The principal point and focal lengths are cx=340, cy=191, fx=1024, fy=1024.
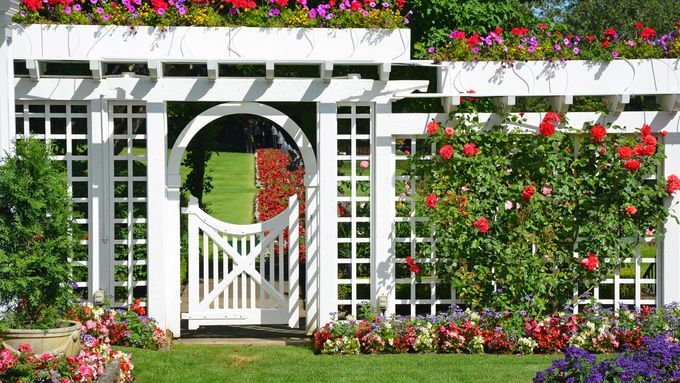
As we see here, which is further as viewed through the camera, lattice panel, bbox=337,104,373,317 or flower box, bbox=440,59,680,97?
flower box, bbox=440,59,680,97

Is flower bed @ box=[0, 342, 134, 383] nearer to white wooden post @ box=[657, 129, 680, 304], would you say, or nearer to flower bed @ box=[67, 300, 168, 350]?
flower bed @ box=[67, 300, 168, 350]

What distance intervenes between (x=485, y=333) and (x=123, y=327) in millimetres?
3353

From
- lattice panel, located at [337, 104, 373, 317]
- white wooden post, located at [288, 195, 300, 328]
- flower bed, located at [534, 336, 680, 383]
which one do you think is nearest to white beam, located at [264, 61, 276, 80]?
lattice panel, located at [337, 104, 373, 317]

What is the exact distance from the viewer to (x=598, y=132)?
9.84m

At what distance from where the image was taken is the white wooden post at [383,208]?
9.86 m

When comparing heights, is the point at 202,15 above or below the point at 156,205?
above

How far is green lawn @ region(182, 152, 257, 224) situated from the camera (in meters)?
27.3

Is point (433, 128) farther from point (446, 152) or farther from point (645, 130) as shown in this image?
point (645, 130)

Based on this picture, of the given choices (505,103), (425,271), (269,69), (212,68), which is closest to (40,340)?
(212,68)

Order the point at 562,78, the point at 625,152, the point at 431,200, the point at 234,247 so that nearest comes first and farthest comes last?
the point at 431,200 < the point at 625,152 < the point at 562,78 < the point at 234,247

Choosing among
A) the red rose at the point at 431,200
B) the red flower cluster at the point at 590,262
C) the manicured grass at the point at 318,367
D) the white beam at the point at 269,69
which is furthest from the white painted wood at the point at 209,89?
the manicured grass at the point at 318,367

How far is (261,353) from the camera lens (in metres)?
9.40

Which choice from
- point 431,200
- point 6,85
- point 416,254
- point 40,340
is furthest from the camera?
point 416,254

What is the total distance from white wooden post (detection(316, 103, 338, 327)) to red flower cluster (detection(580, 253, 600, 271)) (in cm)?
239
